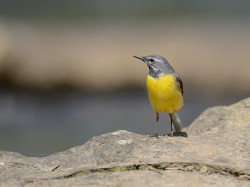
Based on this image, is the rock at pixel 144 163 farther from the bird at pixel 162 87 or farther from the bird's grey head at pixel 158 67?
the bird's grey head at pixel 158 67

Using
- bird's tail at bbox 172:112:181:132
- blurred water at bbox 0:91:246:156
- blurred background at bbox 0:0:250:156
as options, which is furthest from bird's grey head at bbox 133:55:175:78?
blurred background at bbox 0:0:250:156

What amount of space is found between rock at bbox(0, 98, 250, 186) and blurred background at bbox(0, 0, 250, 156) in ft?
18.4

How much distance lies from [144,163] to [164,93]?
6.53ft

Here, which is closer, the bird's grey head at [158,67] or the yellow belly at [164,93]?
the yellow belly at [164,93]

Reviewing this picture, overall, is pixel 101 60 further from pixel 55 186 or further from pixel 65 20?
pixel 55 186

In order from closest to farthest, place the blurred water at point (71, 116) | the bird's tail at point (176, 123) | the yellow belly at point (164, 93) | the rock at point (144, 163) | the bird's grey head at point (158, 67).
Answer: the rock at point (144, 163) < the yellow belly at point (164, 93) < the bird's grey head at point (158, 67) < the bird's tail at point (176, 123) < the blurred water at point (71, 116)

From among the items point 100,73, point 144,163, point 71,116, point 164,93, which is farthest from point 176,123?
point 100,73

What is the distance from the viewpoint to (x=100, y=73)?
17438mm

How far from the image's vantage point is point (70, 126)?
14.4m

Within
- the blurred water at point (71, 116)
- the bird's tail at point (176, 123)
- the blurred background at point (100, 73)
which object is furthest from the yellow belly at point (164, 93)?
the blurred background at point (100, 73)

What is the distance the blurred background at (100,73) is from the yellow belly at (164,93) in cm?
456

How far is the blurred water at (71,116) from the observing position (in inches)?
507

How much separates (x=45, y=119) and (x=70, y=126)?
100 cm

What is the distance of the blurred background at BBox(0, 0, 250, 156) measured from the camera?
47.1ft
